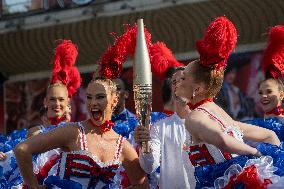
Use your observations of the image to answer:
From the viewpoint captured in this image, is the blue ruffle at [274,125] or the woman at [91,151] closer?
the woman at [91,151]

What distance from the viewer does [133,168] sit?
372 centimetres

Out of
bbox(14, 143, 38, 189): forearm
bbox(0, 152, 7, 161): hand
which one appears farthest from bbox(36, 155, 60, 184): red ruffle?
bbox(0, 152, 7, 161): hand

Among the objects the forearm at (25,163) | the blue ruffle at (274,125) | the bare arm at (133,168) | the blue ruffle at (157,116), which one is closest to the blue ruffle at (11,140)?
the blue ruffle at (157,116)

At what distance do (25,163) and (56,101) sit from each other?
1.56 metres

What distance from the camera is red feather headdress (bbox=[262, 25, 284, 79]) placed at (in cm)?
454

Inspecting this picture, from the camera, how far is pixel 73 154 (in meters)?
3.56

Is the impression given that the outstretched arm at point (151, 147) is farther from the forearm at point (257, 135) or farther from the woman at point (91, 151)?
the forearm at point (257, 135)

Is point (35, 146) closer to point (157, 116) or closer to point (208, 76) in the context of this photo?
point (208, 76)

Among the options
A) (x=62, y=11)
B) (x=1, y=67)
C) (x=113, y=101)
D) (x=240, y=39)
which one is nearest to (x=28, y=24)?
(x=62, y=11)

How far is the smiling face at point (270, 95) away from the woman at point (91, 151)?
1.41 meters

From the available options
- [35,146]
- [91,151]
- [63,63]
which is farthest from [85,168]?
[63,63]

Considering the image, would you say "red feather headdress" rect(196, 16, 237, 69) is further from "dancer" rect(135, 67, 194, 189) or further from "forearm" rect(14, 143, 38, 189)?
"forearm" rect(14, 143, 38, 189)

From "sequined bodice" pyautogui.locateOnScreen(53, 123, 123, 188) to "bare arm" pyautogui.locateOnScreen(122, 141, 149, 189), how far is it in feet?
0.32

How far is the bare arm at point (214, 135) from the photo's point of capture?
2.93 metres
